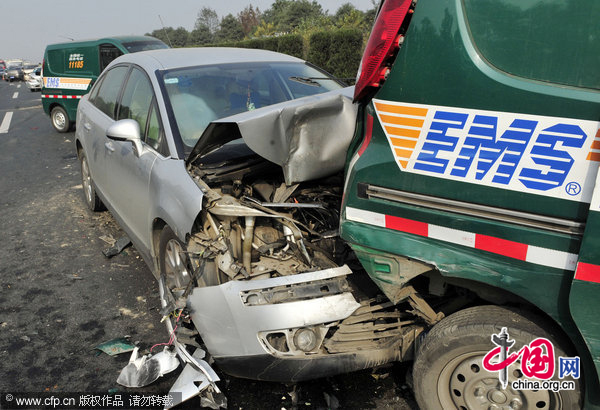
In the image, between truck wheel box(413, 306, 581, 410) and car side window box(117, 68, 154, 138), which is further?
car side window box(117, 68, 154, 138)

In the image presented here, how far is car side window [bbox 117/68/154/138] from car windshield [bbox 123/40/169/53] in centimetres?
714

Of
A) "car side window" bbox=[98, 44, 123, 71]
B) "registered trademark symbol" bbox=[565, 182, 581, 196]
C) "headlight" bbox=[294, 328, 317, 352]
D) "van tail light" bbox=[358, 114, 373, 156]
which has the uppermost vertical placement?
"car side window" bbox=[98, 44, 123, 71]

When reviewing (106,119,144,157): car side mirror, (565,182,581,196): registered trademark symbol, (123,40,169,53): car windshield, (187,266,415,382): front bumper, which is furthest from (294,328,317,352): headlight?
(123,40,169,53): car windshield

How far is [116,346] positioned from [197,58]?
7.34 feet

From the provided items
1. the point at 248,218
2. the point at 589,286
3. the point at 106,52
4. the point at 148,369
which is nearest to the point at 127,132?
the point at 248,218

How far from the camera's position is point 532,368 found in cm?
196

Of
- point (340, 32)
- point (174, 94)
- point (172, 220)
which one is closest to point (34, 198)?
point (174, 94)

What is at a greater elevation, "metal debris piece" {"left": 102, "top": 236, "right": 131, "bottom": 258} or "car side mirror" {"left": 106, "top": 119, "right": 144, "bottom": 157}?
"car side mirror" {"left": 106, "top": 119, "right": 144, "bottom": 157}

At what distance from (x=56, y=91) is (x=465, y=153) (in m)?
11.6

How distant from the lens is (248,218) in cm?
263

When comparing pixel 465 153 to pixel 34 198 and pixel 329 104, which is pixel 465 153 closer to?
pixel 329 104

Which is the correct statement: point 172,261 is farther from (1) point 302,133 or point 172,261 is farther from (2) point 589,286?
(2) point 589,286

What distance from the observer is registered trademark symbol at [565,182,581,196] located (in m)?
1.67

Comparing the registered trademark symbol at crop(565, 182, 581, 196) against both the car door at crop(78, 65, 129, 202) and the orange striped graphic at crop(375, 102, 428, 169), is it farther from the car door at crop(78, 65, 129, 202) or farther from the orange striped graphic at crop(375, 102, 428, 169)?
the car door at crop(78, 65, 129, 202)
